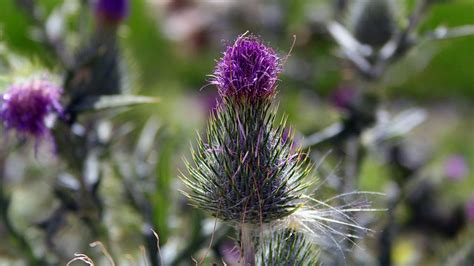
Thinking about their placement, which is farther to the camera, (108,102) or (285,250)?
(108,102)

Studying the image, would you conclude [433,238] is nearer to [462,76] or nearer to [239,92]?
[239,92]

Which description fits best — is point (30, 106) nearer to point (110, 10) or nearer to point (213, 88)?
point (110, 10)

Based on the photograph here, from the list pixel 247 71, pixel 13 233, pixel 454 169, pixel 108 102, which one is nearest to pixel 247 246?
pixel 247 71

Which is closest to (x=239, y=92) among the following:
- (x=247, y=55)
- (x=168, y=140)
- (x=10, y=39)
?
(x=247, y=55)

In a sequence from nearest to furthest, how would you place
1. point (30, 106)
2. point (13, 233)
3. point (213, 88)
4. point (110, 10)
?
1. point (30, 106)
2. point (13, 233)
3. point (110, 10)
4. point (213, 88)

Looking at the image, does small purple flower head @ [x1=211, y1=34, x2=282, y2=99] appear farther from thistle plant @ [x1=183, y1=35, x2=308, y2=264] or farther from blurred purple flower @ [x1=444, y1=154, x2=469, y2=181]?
blurred purple flower @ [x1=444, y1=154, x2=469, y2=181]

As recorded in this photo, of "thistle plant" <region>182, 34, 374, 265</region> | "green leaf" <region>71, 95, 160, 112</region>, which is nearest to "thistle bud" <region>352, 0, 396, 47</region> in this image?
"green leaf" <region>71, 95, 160, 112</region>

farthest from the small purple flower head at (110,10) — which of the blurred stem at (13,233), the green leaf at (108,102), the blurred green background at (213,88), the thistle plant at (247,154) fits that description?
the thistle plant at (247,154)
